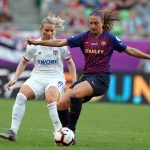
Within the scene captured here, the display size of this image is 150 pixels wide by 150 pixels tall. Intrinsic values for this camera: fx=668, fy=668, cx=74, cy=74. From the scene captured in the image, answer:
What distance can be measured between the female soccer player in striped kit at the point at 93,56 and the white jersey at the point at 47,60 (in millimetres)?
528

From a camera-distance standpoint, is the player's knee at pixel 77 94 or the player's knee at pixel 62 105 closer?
the player's knee at pixel 77 94

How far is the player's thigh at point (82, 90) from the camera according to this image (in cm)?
992

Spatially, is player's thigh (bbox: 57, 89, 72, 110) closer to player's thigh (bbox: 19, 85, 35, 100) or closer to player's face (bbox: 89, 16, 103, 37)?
player's thigh (bbox: 19, 85, 35, 100)

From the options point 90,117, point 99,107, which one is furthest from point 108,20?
point 99,107

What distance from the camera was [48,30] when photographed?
412 inches

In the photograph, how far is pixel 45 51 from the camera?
1077cm

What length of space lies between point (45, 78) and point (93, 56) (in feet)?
3.10

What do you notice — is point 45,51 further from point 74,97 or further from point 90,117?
point 90,117

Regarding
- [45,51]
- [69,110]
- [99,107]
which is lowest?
[99,107]

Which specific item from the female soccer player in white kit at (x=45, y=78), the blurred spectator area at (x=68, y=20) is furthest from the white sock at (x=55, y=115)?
the blurred spectator area at (x=68, y=20)

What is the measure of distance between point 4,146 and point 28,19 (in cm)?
1542

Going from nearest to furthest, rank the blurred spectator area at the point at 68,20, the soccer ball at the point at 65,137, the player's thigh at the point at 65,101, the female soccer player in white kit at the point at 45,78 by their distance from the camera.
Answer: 1. the soccer ball at the point at 65,137
2. the player's thigh at the point at 65,101
3. the female soccer player in white kit at the point at 45,78
4. the blurred spectator area at the point at 68,20

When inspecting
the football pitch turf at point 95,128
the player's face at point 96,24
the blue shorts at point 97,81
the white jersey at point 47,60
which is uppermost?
the player's face at point 96,24

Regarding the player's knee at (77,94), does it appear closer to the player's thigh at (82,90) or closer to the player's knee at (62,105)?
the player's thigh at (82,90)
